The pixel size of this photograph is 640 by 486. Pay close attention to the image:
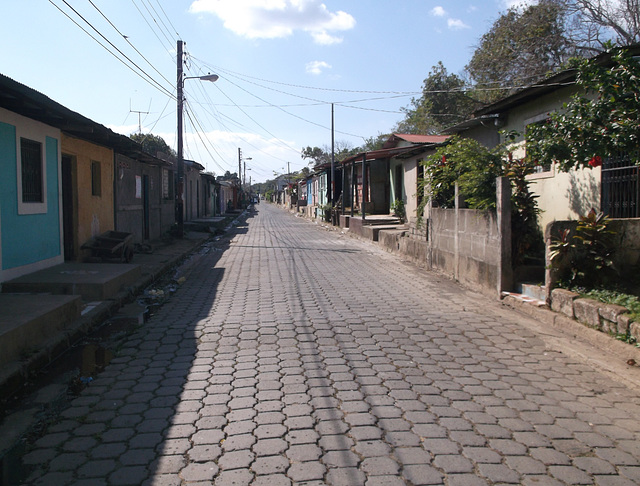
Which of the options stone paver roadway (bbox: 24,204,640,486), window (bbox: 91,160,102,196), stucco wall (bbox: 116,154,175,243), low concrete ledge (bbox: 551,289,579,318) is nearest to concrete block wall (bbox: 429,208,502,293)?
low concrete ledge (bbox: 551,289,579,318)

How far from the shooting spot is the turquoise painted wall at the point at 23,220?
299 inches

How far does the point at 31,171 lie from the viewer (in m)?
8.70

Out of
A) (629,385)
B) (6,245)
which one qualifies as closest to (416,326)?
(629,385)

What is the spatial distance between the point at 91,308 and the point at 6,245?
1.67m

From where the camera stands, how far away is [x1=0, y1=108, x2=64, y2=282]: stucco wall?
24.9ft

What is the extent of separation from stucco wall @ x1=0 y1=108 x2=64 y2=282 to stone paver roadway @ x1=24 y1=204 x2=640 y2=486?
8.41ft

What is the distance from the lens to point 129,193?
1509 cm

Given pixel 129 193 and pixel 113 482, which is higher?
pixel 129 193

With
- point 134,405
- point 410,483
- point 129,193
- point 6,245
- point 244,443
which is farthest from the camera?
point 129,193

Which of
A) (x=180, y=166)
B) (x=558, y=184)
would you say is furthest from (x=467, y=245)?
(x=180, y=166)

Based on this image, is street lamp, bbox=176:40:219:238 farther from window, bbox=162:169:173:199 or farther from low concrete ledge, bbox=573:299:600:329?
low concrete ledge, bbox=573:299:600:329

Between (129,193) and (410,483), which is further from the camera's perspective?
(129,193)

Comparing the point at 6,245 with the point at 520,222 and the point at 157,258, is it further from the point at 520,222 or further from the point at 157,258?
the point at 520,222

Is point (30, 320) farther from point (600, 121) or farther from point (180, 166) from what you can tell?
point (180, 166)
